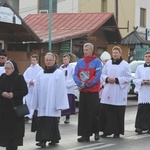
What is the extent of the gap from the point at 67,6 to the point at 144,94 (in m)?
31.3

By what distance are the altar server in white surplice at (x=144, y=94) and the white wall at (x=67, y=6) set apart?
3042cm

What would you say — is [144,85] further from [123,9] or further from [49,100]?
[123,9]

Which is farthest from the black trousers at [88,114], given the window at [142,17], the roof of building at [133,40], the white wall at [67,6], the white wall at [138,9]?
the window at [142,17]

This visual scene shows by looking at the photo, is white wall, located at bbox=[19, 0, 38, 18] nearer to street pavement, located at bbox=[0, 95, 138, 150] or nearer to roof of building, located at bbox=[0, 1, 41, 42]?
roof of building, located at bbox=[0, 1, 41, 42]

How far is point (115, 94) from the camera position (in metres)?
11.4

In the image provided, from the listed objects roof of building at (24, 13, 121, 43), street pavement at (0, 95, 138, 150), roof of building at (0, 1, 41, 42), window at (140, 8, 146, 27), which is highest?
window at (140, 8, 146, 27)

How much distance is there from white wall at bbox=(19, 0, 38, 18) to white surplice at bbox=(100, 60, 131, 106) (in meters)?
33.6

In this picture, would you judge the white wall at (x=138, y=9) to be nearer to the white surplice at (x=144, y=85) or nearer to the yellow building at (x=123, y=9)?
the yellow building at (x=123, y=9)

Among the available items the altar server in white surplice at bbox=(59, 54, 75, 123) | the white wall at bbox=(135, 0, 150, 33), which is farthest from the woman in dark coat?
the white wall at bbox=(135, 0, 150, 33)

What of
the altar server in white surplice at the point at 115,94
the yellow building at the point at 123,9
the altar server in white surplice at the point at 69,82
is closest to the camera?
the altar server in white surplice at the point at 115,94

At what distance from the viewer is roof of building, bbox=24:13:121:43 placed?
2886cm

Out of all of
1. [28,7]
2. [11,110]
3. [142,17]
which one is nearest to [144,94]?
[11,110]

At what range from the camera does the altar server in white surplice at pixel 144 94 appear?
1205cm

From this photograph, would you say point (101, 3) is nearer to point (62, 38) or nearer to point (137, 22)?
point (137, 22)
